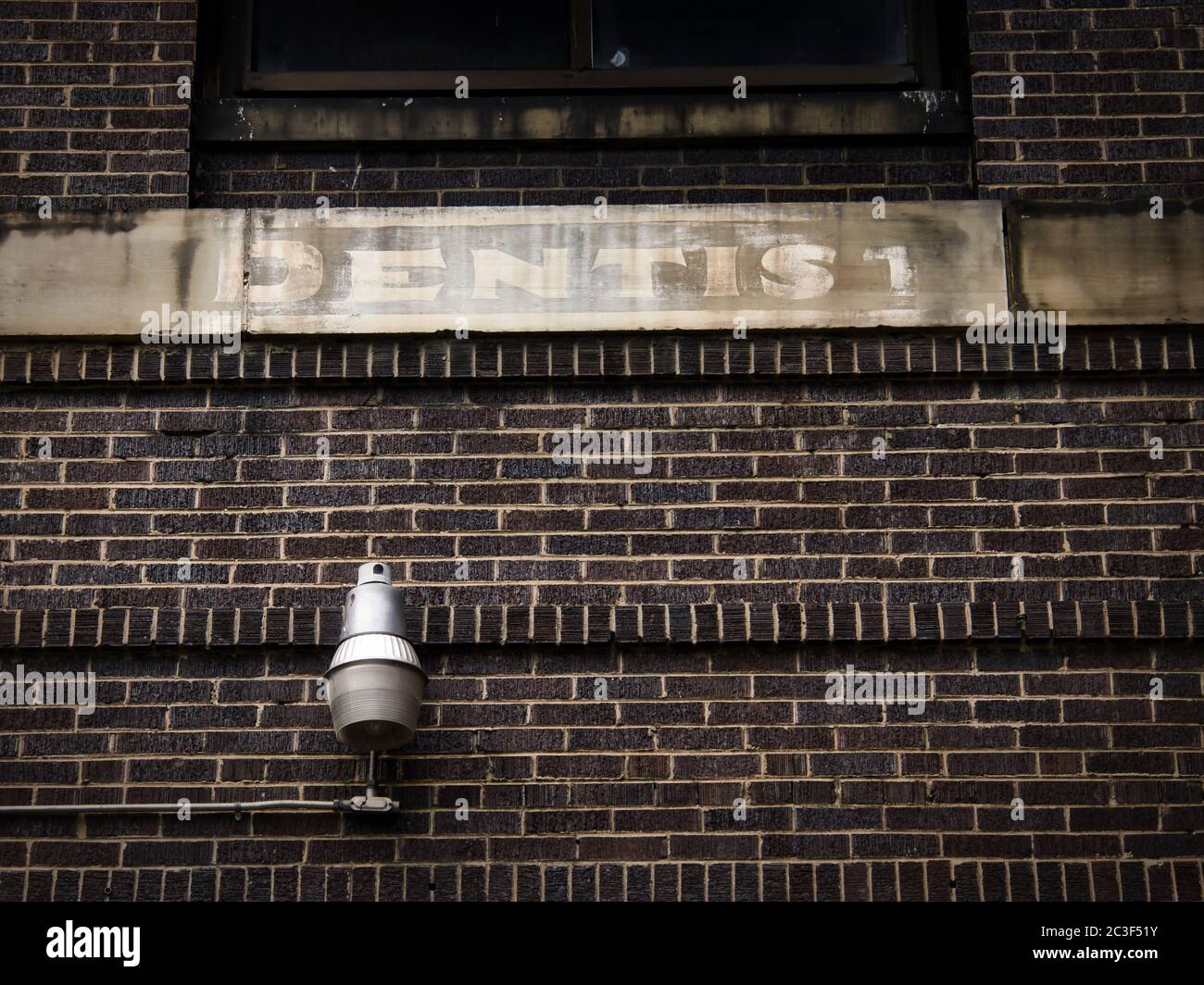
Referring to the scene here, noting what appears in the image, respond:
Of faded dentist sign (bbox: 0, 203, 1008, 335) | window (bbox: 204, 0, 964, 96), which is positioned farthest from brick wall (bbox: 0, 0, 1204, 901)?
window (bbox: 204, 0, 964, 96)

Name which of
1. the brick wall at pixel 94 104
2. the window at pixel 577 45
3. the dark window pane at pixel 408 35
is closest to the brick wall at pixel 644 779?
the brick wall at pixel 94 104

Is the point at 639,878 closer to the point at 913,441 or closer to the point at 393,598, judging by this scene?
the point at 393,598

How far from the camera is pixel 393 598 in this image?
5.50 meters

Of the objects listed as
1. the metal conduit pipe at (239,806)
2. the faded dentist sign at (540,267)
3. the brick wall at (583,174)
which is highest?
the brick wall at (583,174)

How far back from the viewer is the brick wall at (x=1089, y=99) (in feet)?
21.0

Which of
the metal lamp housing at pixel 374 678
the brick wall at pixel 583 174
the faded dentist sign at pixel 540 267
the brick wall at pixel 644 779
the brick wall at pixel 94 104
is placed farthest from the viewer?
the brick wall at pixel 583 174

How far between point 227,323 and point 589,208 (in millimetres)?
1413

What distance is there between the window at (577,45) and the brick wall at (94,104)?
32 centimetres

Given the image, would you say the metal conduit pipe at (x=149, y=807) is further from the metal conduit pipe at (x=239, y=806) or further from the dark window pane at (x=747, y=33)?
the dark window pane at (x=747, y=33)

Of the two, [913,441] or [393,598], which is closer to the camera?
[393,598]

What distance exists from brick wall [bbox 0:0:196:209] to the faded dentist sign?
234 mm

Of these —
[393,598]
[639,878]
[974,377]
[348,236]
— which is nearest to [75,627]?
[393,598]

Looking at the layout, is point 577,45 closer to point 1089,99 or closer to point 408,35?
point 408,35

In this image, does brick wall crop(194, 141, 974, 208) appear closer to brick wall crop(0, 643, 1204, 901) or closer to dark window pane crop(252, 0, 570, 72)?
dark window pane crop(252, 0, 570, 72)
